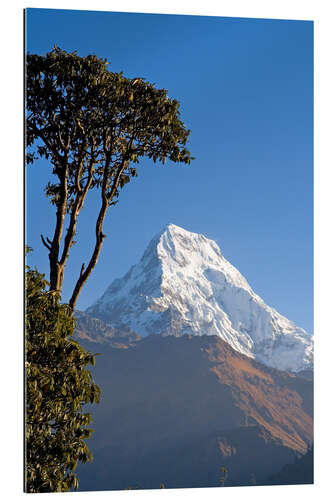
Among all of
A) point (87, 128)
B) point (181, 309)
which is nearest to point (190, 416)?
point (181, 309)

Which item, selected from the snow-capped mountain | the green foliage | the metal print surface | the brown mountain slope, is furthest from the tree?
the snow-capped mountain

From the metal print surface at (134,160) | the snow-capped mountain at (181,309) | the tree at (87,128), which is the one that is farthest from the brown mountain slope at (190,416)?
the tree at (87,128)

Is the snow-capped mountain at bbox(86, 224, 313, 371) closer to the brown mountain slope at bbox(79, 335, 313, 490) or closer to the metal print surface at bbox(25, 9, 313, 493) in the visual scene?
the brown mountain slope at bbox(79, 335, 313, 490)

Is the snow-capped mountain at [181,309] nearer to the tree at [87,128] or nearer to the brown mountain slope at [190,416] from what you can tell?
the brown mountain slope at [190,416]

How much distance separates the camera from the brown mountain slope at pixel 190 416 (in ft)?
259

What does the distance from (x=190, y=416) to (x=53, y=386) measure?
317 feet

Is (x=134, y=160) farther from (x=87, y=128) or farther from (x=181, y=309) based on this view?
(x=181, y=309)

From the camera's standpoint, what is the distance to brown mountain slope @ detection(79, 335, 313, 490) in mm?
79062

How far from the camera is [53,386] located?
4.97m

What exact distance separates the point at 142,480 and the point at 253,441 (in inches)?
635

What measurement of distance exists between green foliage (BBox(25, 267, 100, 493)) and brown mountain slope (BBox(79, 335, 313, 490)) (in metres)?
63.1

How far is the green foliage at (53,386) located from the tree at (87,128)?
632 millimetres
